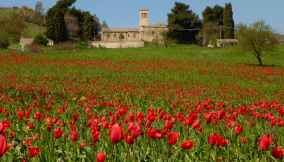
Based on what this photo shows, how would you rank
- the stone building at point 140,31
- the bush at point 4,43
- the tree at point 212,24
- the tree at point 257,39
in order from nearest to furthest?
the tree at point 257,39, the bush at point 4,43, the tree at point 212,24, the stone building at point 140,31

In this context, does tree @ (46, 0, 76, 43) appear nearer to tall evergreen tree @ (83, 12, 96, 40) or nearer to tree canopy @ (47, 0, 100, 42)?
tree canopy @ (47, 0, 100, 42)

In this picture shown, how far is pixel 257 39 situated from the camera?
47.4 meters

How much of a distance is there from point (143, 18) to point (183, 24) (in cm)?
3150

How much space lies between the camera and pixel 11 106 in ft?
30.5

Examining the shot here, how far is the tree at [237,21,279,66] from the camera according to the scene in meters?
47.5

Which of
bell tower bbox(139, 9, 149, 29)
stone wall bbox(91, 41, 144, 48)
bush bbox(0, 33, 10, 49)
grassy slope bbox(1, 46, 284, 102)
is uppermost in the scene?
bell tower bbox(139, 9, 149, 29)

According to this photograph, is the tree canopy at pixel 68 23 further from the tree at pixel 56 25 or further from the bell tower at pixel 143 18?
the bell tower at pixel 143 18

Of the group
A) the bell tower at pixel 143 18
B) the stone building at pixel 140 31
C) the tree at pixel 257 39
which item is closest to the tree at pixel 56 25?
the stone building at pixel 140 31

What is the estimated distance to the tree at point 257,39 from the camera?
4747 centimetres

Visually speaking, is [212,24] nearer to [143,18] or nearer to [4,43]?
[143,18]

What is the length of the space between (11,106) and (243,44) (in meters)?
40.8

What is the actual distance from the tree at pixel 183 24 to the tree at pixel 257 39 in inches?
2361

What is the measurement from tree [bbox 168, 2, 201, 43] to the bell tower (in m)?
22.9

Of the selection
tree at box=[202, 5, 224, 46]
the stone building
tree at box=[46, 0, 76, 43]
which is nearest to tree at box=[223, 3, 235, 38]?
tree at box=[202, 5, 224, 46]
